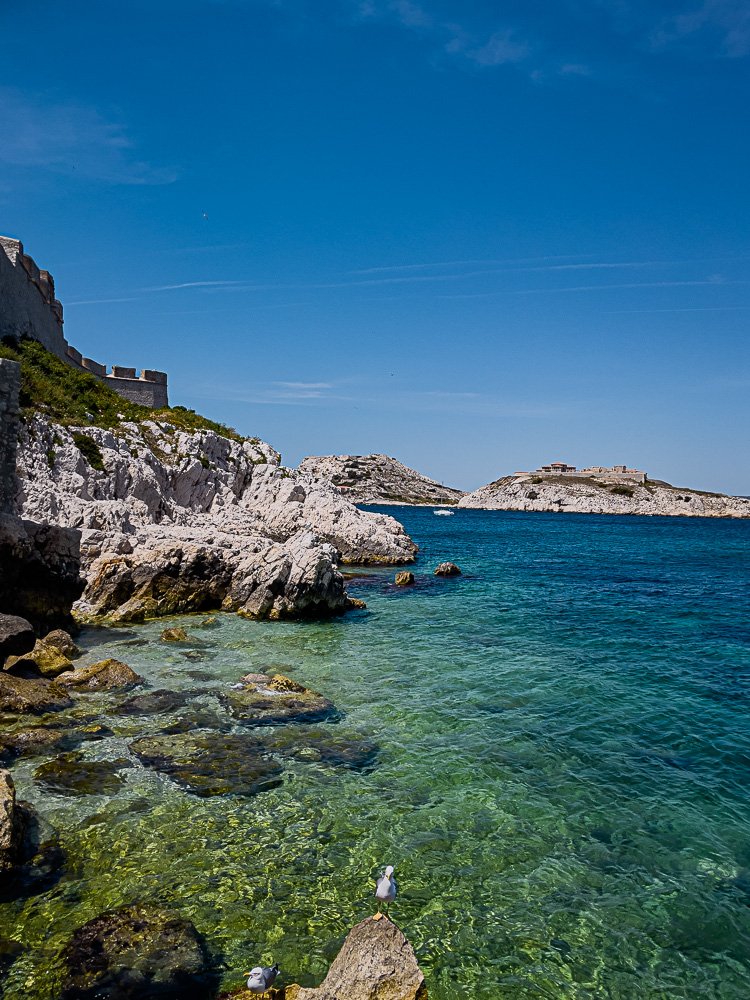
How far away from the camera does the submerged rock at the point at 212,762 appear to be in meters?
9.24

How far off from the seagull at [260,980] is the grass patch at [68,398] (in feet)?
84.7

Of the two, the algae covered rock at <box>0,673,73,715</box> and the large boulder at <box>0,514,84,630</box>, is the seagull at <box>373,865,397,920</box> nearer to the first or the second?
the algae covered rock at <box>0,673,73,715</box>

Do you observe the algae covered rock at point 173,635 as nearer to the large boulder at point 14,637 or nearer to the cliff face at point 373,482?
the large boulder at point 14,637

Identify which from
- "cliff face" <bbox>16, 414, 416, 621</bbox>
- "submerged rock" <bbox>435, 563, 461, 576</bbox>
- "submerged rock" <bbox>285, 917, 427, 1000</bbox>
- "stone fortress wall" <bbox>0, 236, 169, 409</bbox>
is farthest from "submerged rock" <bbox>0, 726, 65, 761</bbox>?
"stone fortress wall" <bbox>0, 236, 169, 409</bbox>

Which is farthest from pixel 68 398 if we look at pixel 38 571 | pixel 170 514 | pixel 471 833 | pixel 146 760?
pixel 471 833

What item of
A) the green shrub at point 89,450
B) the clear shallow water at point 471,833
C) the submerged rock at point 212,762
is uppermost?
the green shrub at point 89,450

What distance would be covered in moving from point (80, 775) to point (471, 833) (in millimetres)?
5836

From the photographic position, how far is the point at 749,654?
18.5 m

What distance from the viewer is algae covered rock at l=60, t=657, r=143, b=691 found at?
13.3 m

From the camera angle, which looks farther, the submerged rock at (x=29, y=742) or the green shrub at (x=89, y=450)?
the green shrub at (x=89, y=450)

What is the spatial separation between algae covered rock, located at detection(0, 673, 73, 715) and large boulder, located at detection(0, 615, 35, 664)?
126 centimetres

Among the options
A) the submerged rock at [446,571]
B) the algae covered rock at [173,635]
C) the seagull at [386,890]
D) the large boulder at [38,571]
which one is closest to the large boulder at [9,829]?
the seagull at [386,890]

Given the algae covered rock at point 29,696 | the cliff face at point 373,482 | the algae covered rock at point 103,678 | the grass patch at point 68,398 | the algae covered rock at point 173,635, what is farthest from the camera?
the cliff face at point 373,482

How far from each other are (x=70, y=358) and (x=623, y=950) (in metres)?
44.8
